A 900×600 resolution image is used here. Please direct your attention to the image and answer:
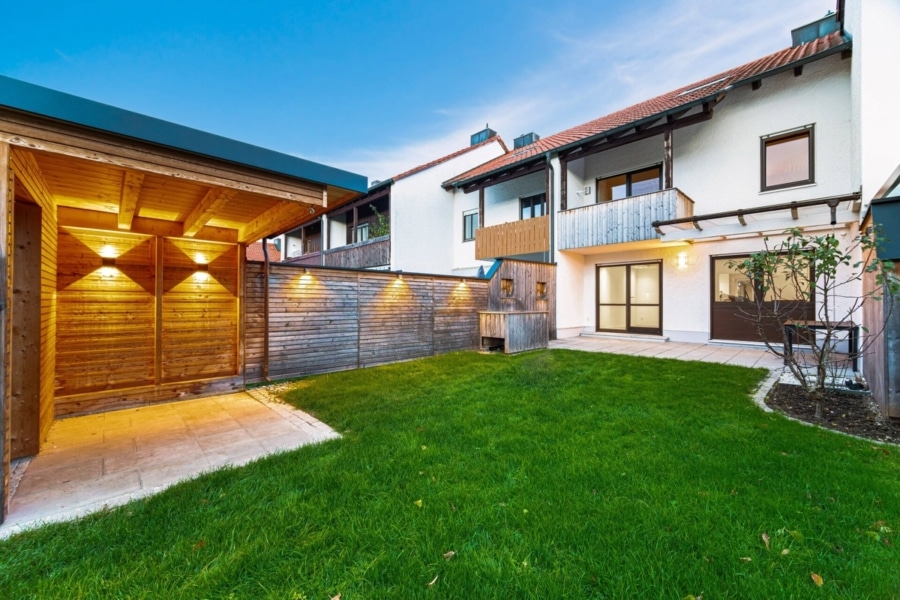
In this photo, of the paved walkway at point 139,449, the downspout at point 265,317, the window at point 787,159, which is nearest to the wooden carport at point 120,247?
the paved walkway at point 139,449

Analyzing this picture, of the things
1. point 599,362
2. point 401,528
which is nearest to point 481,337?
point 599,362

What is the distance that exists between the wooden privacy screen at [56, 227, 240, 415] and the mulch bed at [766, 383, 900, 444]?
7711 mm

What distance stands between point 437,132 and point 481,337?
595 inches

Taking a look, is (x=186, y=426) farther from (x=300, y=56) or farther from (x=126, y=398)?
(x=300, y=56)

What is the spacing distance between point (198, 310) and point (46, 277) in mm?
1791

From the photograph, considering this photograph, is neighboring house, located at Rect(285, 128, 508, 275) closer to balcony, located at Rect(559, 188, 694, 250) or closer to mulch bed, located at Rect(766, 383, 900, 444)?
balcony, located at Rect(559, 188, 694, 250)

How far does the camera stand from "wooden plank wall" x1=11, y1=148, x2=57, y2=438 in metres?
2.99

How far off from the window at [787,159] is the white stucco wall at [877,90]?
171 centimetres

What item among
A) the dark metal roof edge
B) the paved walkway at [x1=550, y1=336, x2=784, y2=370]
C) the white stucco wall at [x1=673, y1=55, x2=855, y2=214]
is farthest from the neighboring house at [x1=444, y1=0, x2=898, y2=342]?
the dark metal roof edge

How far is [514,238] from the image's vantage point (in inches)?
498

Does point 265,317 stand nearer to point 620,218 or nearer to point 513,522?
point 513,522

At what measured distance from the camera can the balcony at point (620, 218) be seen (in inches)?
364

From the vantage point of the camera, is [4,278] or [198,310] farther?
[198,310]

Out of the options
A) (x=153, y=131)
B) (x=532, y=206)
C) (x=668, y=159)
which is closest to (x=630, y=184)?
(x=668, y=159)
